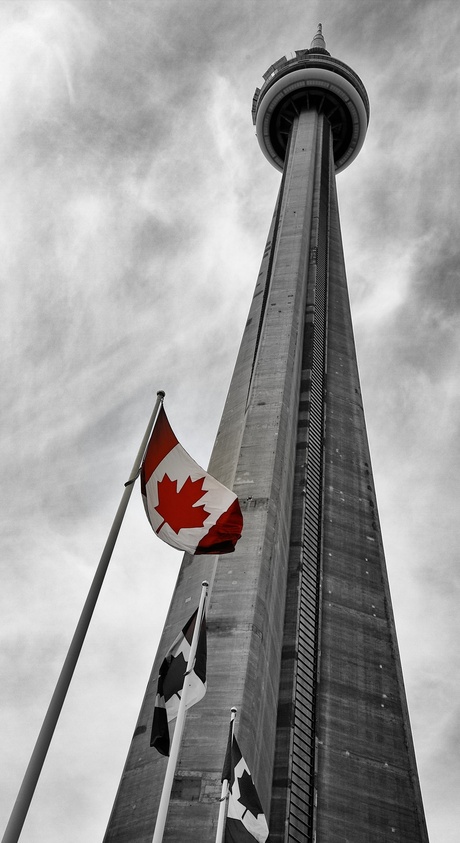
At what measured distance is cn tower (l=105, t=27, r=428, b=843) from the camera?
39.8ft

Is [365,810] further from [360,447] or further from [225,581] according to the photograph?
[360,447]

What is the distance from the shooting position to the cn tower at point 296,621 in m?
12.1

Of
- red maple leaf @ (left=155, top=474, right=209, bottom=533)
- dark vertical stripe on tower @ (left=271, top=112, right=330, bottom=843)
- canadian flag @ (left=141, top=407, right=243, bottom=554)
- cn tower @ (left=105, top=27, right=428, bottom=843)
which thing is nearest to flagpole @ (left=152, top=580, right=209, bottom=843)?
canadian flag @ (left=141, top=407, right=243, bottom=554)

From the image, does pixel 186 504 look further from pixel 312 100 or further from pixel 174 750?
pixel 312 100

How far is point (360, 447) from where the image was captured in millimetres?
26344

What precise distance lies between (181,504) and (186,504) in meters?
0.07

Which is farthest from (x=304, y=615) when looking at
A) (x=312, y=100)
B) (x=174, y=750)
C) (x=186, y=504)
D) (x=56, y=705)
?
(x=312, y=100)

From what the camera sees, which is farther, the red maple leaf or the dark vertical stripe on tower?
the dark vertical stripe on tower

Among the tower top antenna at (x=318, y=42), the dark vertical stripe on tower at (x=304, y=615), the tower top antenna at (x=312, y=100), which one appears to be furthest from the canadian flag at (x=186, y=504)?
the tower top antenna at (x=318, y=42)

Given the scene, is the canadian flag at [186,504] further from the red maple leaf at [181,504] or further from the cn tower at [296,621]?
the cn tower at [296,621]

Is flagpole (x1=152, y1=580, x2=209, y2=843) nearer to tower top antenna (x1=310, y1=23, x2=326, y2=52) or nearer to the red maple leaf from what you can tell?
the red maple leaf

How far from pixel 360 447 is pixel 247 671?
14.6 m

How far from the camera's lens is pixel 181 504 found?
33.7ft

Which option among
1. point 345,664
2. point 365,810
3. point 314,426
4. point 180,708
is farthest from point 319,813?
point 314,426
